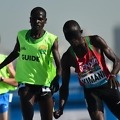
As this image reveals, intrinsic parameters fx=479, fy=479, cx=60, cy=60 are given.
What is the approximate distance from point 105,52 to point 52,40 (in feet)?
2.27

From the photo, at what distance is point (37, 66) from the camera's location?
5035mm

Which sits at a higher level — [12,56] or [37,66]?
[12,56]

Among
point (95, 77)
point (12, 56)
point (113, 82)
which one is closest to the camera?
point (113, 82)

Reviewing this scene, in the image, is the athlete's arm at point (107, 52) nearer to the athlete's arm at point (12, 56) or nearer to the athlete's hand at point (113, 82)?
the athlete's hand at point (113, 82)

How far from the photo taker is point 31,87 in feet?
16.7

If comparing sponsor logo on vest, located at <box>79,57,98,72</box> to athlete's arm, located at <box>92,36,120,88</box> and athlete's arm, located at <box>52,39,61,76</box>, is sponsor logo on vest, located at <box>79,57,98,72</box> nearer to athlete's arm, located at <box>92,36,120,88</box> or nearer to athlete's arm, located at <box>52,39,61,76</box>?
athlete's arm, located at <box>92,36,120,88</box>

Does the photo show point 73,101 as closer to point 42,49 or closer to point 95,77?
point 42,49

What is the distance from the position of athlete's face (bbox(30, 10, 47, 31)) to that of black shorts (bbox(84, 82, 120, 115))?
33.7 inches

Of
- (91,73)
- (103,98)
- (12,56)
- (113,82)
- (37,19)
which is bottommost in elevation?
(103,98)

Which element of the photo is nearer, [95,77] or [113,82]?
[113,82]

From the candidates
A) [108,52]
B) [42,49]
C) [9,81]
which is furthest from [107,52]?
[9,81]

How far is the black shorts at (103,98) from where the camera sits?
15.5 ft

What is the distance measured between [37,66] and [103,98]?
786 millimetres

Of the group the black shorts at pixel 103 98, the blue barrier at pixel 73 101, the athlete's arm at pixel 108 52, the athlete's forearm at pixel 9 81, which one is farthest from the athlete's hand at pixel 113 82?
the blue barrier at pixel 73 101
